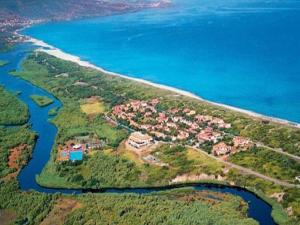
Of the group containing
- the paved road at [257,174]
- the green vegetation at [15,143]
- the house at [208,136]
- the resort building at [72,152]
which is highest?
the paved road at [257,174]

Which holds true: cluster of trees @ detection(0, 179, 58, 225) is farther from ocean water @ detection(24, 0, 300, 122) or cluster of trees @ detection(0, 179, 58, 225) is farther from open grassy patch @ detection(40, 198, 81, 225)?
ocean water @ detection(24, 0, 300, 122)

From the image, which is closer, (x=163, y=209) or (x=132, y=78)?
(x=163, y=209)

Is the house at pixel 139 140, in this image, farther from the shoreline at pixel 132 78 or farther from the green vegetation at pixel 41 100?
the green vegetation at pixel 41 100

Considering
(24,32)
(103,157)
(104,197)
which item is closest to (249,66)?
(103,157)

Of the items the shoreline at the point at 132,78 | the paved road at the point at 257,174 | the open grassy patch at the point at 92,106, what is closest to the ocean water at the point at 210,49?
the shoreline at the point at 132,78

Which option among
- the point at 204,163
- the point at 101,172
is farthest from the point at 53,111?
the point at 204,163

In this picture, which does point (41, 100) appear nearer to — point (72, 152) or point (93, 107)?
point (93, 107)
